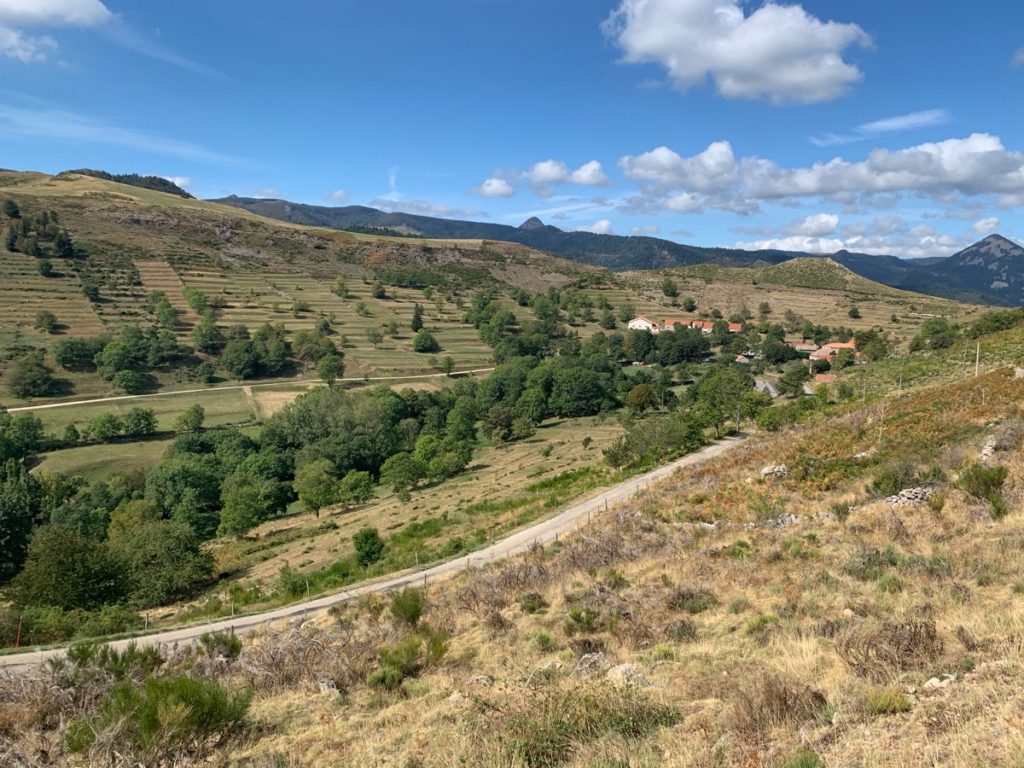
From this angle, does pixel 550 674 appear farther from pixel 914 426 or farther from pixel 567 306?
pixel 567 306

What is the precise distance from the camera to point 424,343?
116 m

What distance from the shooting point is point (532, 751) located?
6355 millimetres

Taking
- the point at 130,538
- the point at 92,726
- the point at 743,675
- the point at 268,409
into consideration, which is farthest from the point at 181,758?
the point at 268,409

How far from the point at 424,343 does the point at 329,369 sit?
23863 millimetres

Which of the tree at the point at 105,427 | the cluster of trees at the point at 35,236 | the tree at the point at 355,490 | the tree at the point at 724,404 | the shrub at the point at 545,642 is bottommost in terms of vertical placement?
the tree at the point at 355,490

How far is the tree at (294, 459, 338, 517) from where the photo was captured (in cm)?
5556

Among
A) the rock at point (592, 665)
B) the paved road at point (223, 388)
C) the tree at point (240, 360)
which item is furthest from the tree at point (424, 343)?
the rock at point (592, 665)

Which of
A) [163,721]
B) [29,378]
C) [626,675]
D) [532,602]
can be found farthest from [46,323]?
[626,675]

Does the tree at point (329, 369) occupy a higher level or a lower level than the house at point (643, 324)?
lower

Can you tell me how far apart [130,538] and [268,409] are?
50.4m

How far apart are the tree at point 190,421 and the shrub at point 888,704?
80324 millimetres

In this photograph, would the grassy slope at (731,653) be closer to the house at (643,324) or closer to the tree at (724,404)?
the tree at (724,404)

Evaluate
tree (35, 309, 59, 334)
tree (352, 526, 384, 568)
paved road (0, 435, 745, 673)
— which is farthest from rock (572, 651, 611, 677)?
tree (35, 309, 59, 334)

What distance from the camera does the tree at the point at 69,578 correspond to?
1132 inches
